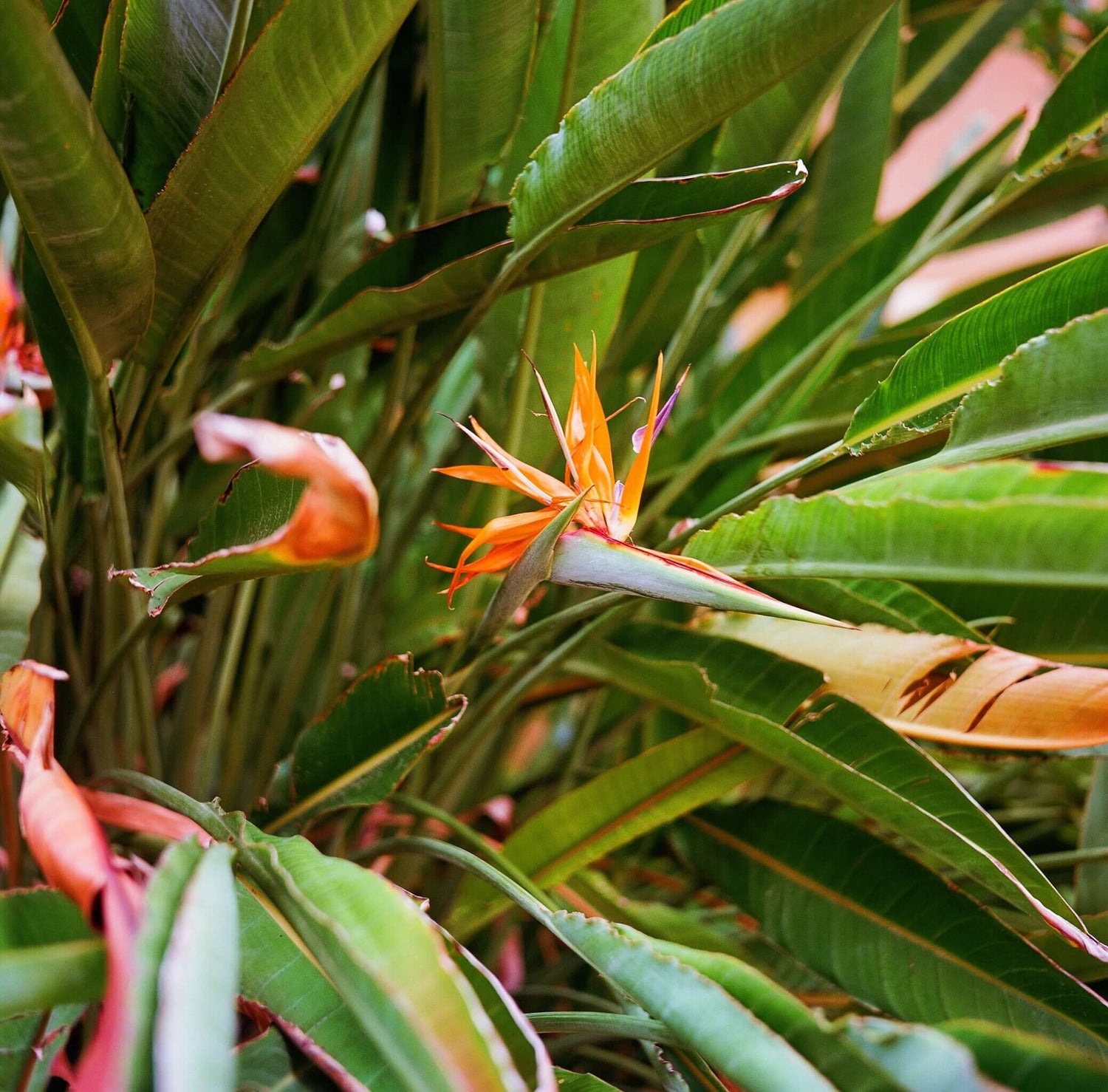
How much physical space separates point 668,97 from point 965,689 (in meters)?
0.29

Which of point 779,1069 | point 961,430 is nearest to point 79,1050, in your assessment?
point 779,1069

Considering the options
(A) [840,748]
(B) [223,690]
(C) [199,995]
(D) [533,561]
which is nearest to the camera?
(C) [199,995]

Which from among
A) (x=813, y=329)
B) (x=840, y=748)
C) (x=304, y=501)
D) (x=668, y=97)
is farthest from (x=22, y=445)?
(x=813, y=329)

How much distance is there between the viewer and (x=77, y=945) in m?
0.24

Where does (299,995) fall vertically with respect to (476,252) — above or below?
below

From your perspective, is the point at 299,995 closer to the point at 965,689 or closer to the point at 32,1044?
the point at 32,1044

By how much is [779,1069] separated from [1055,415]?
0.22m

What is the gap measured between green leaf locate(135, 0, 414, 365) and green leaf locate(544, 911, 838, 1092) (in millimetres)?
295

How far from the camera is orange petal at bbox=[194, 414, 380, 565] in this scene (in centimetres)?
21

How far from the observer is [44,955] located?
0.77 feet

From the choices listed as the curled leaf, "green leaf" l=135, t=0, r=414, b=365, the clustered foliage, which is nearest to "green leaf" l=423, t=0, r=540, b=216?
the clustered foliage

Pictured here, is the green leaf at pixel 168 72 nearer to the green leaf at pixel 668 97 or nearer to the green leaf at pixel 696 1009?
the green leaf at pixel 668 97

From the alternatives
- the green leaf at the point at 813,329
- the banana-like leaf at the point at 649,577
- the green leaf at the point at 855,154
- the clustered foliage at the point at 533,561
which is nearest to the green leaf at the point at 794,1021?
the clustered foliage at the point at 533,561

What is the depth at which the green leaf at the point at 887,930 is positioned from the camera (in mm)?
384
